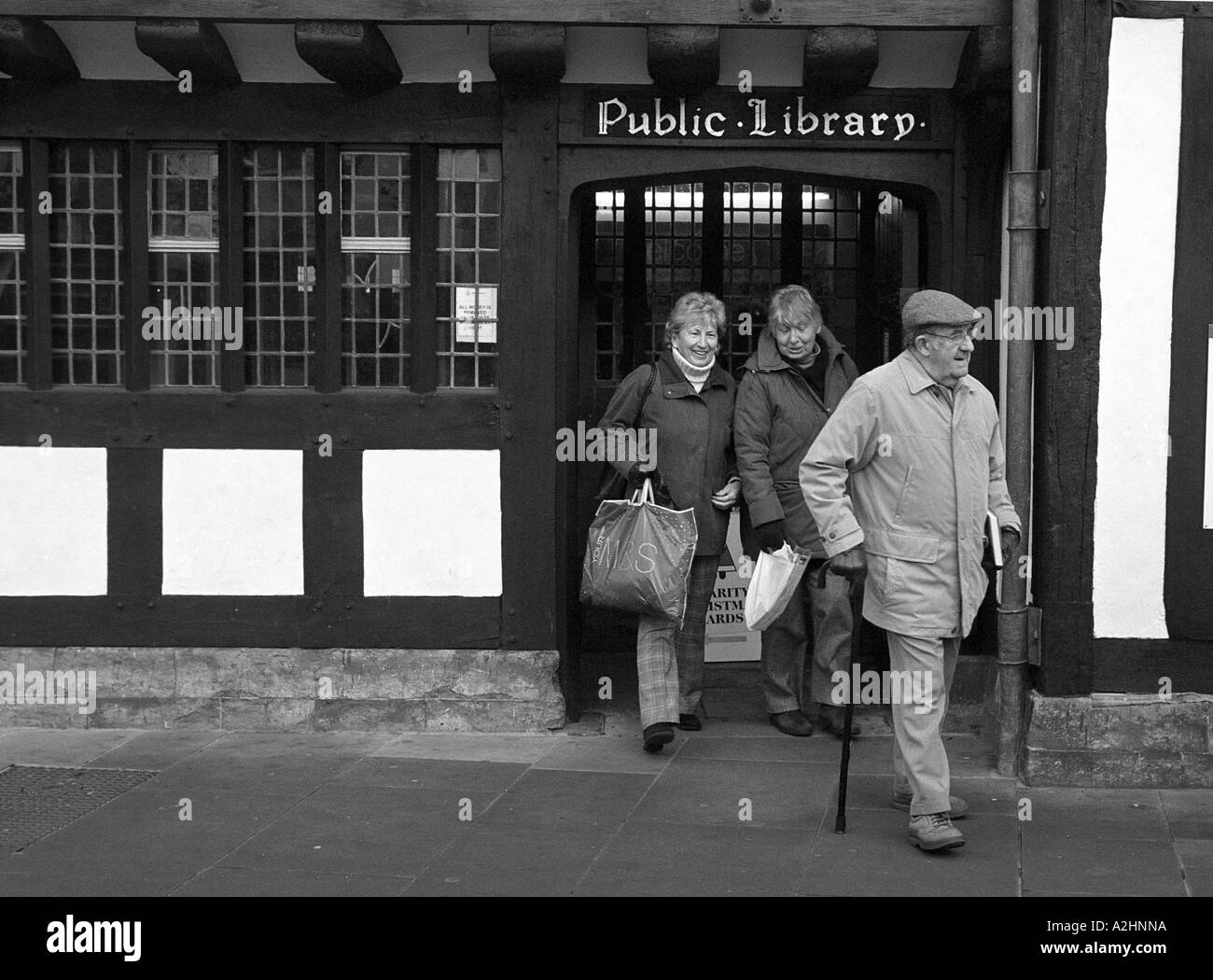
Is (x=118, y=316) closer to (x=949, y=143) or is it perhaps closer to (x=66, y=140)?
(x=66, y=140)

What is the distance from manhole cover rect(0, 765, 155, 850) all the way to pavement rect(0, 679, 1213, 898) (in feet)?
0.04

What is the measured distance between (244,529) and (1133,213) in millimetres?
4174

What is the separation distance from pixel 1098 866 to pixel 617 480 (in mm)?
2824

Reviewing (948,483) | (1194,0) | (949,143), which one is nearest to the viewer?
(948,483)

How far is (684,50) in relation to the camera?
23.5 ft

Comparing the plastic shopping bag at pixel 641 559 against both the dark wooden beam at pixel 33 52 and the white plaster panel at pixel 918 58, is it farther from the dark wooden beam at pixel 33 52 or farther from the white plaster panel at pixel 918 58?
the dark wooden beam at pixel 33 52

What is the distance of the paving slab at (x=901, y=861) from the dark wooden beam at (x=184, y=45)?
4.19 m

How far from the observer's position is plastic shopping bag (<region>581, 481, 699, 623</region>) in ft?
24.1

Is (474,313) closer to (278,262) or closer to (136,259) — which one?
(278,262)

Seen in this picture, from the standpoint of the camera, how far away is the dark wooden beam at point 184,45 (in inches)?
282

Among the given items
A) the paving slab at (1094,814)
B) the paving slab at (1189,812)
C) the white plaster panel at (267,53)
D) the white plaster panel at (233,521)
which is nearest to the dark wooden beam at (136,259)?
the white plaster panel at (233,521)

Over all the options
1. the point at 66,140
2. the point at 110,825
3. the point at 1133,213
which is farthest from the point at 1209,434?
the point at 66,140

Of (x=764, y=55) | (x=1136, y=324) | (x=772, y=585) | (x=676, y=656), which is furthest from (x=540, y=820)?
(x=764, y=55)

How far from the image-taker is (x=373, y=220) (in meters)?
7.76
